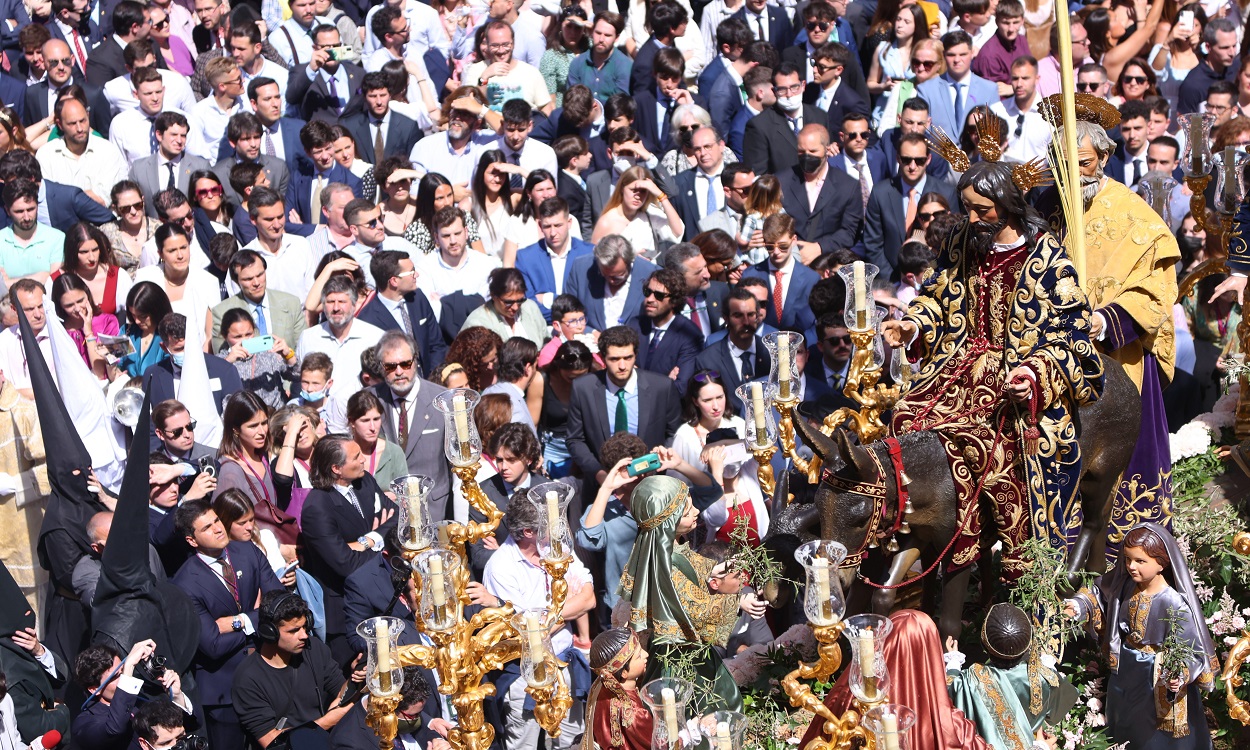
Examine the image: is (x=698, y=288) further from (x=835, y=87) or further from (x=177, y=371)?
(x=835, y=87)

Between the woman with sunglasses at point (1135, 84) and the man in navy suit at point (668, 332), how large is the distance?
5114 mm

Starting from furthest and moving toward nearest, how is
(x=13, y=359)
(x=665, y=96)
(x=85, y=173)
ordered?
(x=665, y=96) → (x=85, y=173) → (x=13, y=359)

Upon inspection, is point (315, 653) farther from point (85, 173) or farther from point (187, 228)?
point (85, 173)

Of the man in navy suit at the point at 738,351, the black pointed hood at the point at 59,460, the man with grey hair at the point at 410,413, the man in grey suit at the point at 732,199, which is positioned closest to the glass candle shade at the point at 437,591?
the black pointed hood at the point at 59,460

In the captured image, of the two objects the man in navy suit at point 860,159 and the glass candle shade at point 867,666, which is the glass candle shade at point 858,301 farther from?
the man in navy suit at point 860,159

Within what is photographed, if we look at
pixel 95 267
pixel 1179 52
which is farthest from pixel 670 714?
pixel 1179 52

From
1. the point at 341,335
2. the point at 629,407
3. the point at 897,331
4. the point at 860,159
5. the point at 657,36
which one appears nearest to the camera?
the point at 897,331

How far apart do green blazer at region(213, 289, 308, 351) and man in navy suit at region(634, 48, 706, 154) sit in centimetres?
406

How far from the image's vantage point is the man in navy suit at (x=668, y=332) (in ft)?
45.1

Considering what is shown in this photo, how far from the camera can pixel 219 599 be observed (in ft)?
37.6

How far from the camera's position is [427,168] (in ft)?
53.4

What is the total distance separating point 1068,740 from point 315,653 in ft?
13.9

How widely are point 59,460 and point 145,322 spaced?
232 cm

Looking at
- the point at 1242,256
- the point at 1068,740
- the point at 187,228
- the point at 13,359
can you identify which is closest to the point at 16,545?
the point at 13,359
